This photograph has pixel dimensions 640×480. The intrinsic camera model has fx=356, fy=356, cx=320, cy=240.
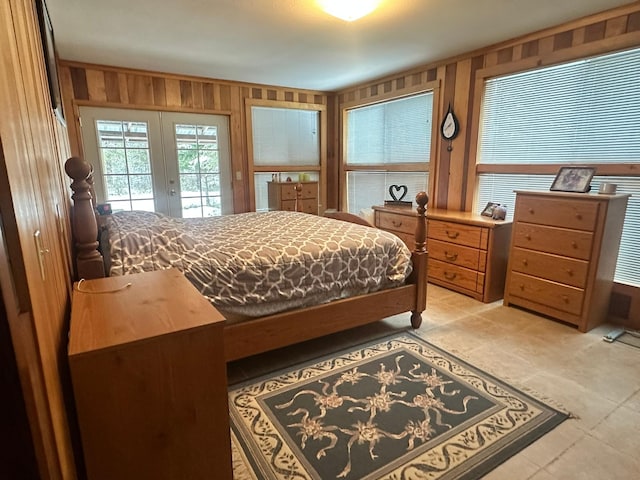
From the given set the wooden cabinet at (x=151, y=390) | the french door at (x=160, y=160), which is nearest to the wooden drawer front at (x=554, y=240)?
the wooden cabinet at (x=151, y=390)

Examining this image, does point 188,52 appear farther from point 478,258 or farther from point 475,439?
point 475,439

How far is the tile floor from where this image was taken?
1525mm

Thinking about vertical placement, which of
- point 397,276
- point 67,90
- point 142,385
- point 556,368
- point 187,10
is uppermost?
point 187,10

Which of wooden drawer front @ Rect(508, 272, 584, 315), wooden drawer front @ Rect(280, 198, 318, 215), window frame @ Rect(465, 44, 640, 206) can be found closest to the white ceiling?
window frame @ Rect(465, 44, 640, 206)

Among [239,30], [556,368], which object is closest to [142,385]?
[556,368]

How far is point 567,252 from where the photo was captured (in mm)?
2760

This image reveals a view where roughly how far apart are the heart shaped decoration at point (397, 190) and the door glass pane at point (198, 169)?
7.83ft

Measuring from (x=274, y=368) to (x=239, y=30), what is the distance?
2.74m

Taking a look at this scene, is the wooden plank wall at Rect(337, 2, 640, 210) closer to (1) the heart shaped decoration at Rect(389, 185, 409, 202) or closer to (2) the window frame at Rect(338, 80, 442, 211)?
(2) the window frame at Rect(338, 80, 442, 211)

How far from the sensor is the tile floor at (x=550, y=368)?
5.00ft

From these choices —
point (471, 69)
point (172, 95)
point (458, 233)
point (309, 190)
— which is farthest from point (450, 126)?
point (172, 95)

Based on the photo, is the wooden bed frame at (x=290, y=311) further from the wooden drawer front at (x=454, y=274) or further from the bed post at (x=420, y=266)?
the wooden drawer front at (x=454, y=274)

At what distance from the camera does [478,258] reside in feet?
10.9

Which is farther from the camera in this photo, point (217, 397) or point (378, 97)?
point (378, 97)
